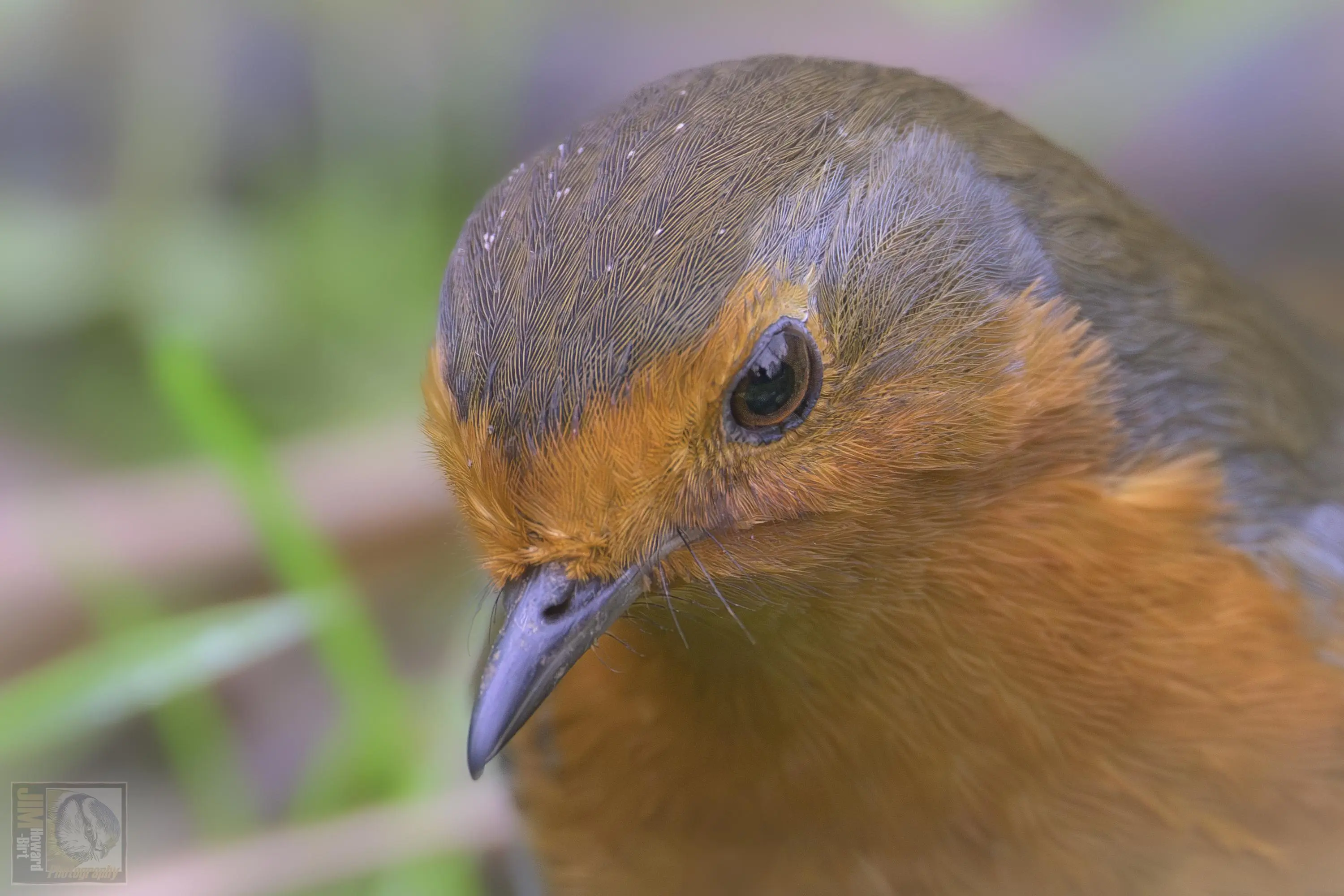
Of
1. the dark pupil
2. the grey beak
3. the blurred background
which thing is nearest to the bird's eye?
the dark pupil

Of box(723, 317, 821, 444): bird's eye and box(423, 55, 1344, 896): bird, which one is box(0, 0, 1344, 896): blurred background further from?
box(723, 317, 821, 444): bird's eye

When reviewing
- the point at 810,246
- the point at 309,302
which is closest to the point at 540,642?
the point at 810,246

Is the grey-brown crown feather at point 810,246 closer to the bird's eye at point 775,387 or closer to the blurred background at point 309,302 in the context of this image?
the bird's eye at point 775,387

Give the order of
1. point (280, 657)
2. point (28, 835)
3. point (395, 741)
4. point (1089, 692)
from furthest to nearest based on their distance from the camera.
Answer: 1. point (280, 657)
2. point (395, 741)
3. point (28, 835)
4. point (1089, 692)

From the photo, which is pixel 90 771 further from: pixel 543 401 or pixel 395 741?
pixel 543 401

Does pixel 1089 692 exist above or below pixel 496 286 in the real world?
below

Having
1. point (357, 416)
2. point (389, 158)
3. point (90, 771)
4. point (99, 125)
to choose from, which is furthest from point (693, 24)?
point (90, 771)

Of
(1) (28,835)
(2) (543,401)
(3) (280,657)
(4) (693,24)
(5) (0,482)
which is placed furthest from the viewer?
(4) (693,24)
